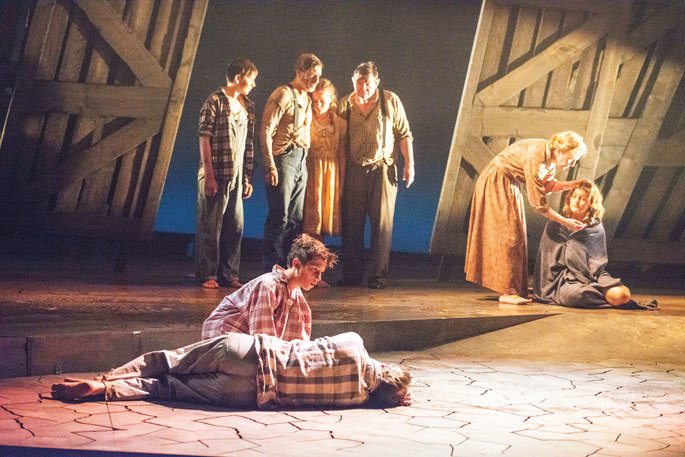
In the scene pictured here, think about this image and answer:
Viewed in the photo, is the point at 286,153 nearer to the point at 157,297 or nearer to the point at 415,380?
the point at 157,297

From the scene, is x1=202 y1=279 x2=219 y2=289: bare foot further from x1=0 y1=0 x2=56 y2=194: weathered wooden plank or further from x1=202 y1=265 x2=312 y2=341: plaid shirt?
x1=202 y1=265 x2=312 y2=341: plaid shirt

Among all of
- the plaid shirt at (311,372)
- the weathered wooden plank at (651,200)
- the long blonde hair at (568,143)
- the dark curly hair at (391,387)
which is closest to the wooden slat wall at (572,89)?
the weathered wooden plank at (651,200)

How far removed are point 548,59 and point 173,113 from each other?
10.8ft

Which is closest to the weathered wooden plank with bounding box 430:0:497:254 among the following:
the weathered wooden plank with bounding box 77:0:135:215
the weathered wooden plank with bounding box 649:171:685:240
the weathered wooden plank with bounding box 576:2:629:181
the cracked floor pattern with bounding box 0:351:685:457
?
the weathered wooden plank with bounding box 576:2:629:181

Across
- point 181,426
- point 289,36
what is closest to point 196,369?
point 181,426

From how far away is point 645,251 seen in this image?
9.07 metres

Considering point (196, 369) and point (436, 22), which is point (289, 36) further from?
point (196, 369)

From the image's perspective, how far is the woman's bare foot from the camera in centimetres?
391

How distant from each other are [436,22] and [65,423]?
28.0 ft

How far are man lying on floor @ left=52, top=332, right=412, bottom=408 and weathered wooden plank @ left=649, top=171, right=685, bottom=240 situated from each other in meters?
5.66

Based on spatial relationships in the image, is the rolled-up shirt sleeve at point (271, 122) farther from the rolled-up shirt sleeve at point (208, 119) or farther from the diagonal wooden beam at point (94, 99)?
the diagonal wooden beam at point (94, 99)

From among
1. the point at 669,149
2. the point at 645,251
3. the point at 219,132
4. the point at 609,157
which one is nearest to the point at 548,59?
the point at 609,157

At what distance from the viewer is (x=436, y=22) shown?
1120cm

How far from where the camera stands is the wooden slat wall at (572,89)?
27.5ft
